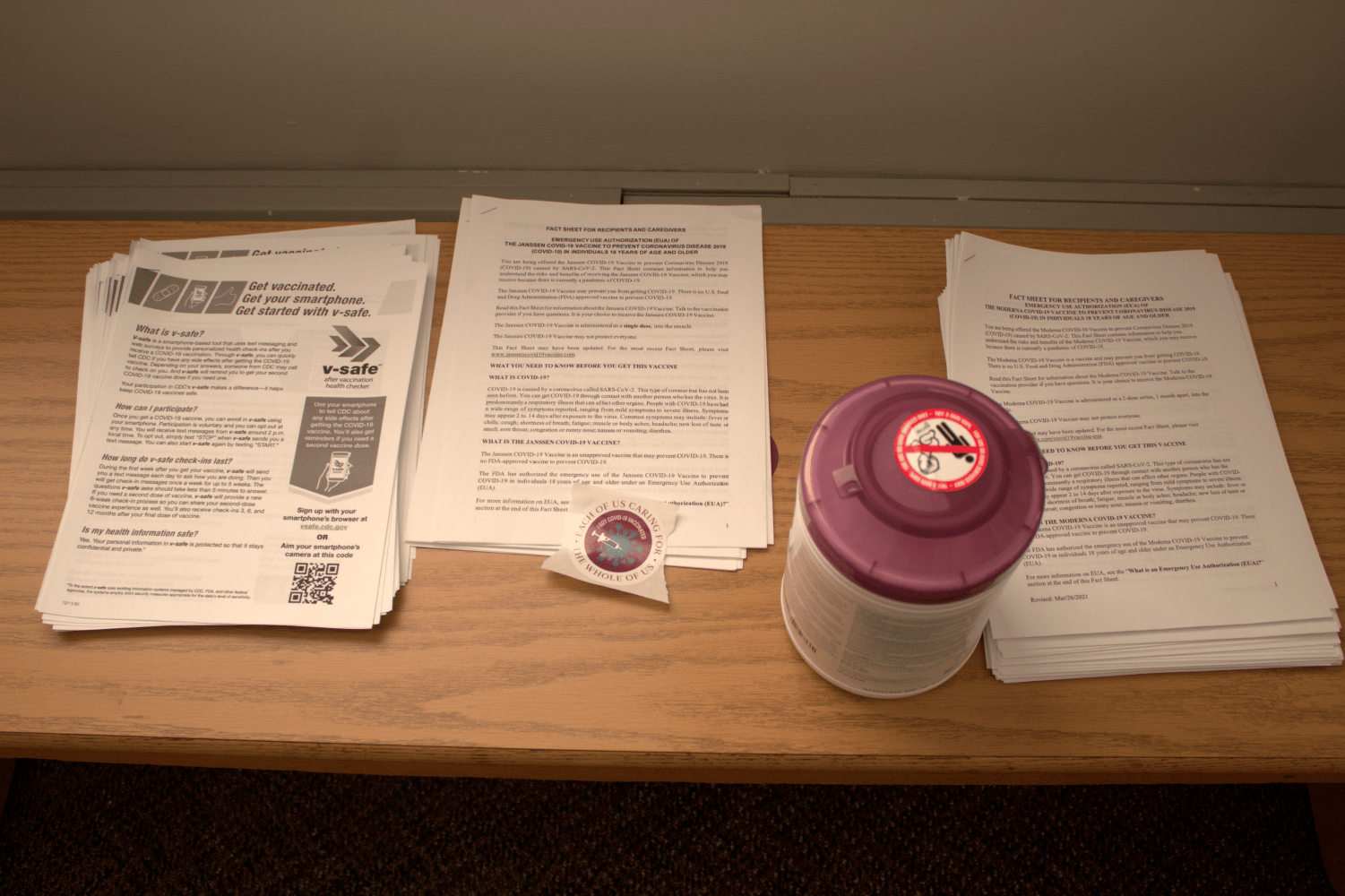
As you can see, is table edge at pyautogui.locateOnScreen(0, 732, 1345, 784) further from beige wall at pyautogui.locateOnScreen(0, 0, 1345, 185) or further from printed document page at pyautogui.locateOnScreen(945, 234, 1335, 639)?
beige wall at pyautogui.locateOnScreen(0, 0, 1345, 185)

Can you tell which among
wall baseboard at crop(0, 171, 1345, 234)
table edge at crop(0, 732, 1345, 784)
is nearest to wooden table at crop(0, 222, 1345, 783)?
table edge at crop(0, 732, 1345, 784)

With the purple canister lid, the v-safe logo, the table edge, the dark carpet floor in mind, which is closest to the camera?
the purple canister lid

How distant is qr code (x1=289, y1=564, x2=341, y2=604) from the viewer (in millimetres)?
481

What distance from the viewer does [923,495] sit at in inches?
12.7

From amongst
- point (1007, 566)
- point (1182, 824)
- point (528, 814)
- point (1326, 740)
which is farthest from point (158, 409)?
point (1182, 824)

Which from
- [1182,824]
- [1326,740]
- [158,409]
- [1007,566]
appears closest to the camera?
[1007,566]

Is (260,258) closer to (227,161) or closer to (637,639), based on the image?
(227,161)

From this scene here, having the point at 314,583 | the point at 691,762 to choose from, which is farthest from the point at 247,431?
the point at 691,762

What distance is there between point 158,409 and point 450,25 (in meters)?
0.40

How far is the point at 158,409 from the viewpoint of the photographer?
0.55 meters

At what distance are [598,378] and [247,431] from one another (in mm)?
271

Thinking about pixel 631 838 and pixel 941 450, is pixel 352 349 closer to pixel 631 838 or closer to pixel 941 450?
pixel 941 450

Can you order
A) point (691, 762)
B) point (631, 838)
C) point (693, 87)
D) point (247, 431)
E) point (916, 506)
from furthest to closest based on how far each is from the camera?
1. point (631, 838)
2. point (693, 87)
3. point (247, 431)
4. point (691, 762)
5. point (916, 506)

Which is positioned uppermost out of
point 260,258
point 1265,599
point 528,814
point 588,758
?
point 260,258
